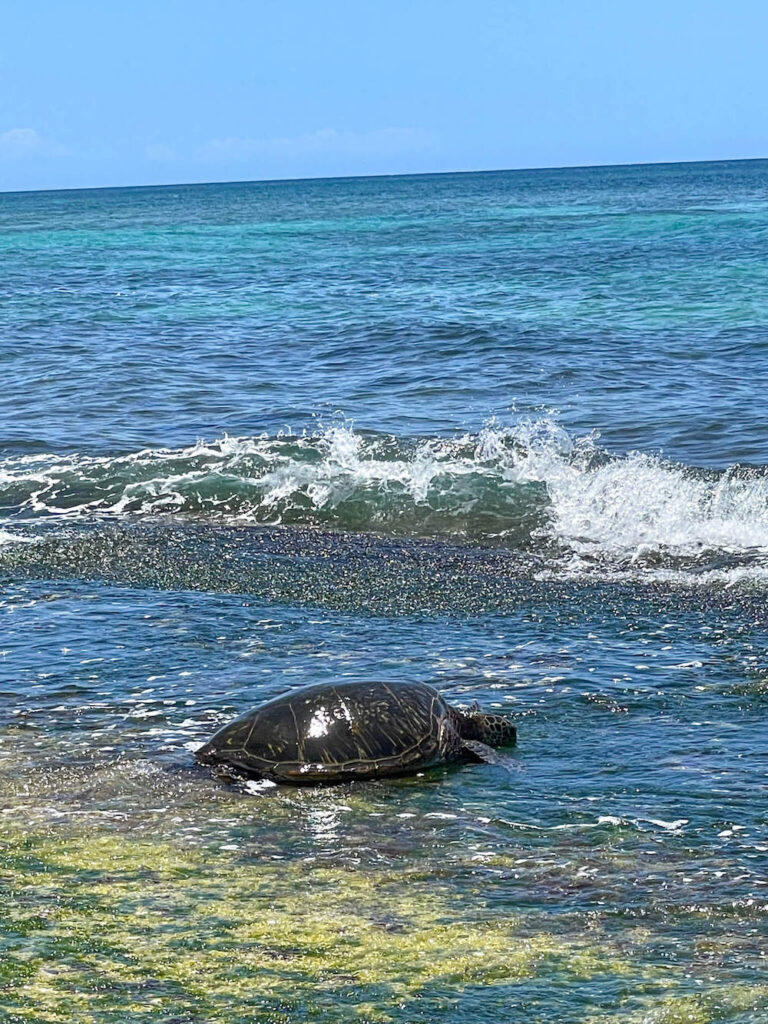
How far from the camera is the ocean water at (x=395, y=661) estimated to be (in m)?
5.20

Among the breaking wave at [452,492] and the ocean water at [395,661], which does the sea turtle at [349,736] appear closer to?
the ocean water at [395,661]

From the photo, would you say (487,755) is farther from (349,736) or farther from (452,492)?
(452,492)

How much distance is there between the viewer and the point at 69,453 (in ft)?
49.9

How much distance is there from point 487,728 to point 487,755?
0.17 m

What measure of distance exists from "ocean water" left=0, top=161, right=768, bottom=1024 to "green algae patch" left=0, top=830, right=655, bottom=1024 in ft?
0.05

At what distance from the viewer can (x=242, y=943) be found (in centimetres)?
533

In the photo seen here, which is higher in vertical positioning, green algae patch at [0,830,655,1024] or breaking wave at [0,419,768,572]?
breaking wave at [0,419,768,572]

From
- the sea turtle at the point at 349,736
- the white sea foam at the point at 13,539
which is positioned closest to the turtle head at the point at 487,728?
the sea turtle at the point at 349,736

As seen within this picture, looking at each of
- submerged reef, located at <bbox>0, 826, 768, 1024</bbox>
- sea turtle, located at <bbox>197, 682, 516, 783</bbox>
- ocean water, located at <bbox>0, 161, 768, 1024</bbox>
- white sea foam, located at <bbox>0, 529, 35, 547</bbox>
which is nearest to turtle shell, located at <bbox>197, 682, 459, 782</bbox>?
sea turtle, located at <bbox>197, 682, 516, 783</bbox>

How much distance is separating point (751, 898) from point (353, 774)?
2.10 metres

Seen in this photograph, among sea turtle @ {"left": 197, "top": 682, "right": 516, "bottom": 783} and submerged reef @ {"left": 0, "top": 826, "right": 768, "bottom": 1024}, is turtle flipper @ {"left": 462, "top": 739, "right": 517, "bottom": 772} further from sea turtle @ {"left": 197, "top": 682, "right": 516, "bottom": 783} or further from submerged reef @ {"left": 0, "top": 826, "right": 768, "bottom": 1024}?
submerged reef @ {"left": 0, "top": 826, "right": 768, "bottom": 1024}

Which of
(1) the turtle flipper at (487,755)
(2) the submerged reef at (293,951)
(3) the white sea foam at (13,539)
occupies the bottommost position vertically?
(2) the submerged reef at (293,951)

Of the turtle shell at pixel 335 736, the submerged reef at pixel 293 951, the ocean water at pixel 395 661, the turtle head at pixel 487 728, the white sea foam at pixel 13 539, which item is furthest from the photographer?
the white sea foam at pixel 13 539

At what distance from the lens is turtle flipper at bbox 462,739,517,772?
6.99m
